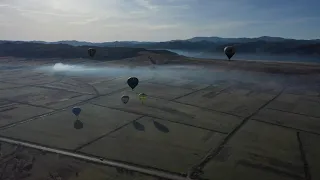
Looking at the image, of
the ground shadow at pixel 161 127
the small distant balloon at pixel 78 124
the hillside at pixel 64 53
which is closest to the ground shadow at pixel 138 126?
the ground shadow at pixel 161 127

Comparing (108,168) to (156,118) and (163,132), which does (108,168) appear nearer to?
(163,132)

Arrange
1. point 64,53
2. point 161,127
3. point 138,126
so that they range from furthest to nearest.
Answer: point 64,53 → point 138,126 → point 161,127

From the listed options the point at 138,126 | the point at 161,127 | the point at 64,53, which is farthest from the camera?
the point at 64,53

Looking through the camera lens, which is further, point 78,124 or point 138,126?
point 78,124

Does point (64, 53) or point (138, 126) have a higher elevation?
point (64, 53)

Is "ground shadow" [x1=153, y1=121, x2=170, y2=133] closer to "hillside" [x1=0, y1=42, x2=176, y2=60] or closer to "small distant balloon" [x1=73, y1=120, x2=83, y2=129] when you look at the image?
"small distant balloon" [x1=73, y1=120, x2=83, y2=129]

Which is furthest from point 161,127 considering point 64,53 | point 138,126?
point 64,53

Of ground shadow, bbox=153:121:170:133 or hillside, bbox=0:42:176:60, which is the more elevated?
hillside, bbox=0:42:176:60

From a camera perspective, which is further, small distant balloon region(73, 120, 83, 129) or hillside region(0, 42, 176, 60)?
hillside region(0, 42, 176, 60)

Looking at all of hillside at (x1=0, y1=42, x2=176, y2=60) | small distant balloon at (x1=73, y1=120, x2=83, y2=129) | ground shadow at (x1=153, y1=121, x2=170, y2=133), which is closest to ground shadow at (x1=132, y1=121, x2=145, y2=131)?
ground shadow at (x1=153, y1=121, x2=170, y2=133)

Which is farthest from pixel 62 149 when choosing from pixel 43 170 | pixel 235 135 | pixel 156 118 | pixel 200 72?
pixel 200 72

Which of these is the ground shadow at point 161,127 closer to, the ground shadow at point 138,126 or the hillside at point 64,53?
the ground shadow at point 138,126

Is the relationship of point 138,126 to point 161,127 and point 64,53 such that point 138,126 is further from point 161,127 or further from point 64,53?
point 64,53
